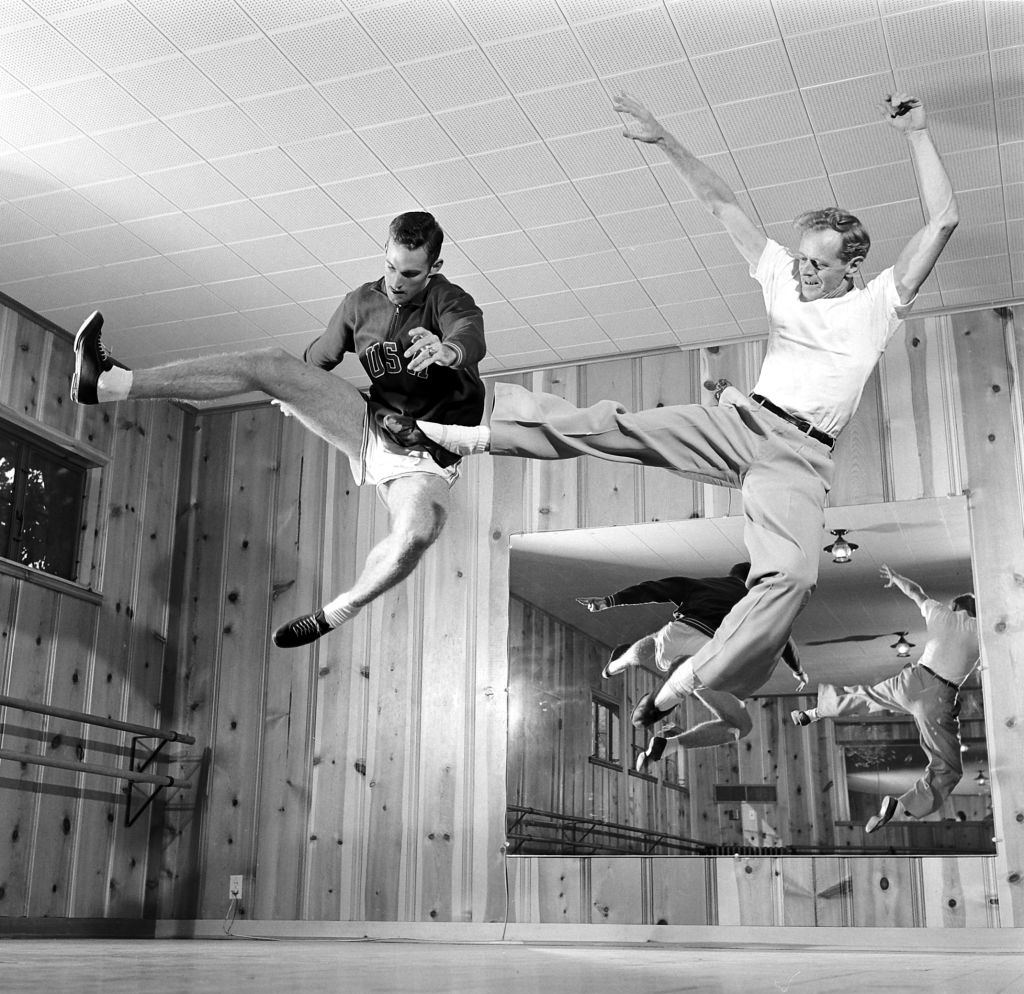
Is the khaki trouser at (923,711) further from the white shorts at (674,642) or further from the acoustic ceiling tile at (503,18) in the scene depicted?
the acoustic ceiling tile at (503,18)

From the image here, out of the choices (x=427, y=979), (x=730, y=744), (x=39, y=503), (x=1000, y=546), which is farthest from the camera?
(x=39, y=503)

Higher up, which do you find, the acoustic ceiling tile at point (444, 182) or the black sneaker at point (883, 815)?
the acoustic ceiling tile at point (444, 182)

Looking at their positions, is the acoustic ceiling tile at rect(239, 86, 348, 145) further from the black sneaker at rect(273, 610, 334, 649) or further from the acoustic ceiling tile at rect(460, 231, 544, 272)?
the black sneaker at rect(273, 610, 334, 649)

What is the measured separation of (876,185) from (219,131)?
2456 millimetres

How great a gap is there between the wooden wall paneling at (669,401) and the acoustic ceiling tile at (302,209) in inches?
66.7

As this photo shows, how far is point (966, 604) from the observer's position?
16.1 feet

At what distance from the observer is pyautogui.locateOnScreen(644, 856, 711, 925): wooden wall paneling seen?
5004 millimetres

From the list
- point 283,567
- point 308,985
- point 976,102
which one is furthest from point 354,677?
point 308,985

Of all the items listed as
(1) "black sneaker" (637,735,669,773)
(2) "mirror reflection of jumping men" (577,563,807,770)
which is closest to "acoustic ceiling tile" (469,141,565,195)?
(2) "mirror reflection of jumping men" (577,563,807,770)

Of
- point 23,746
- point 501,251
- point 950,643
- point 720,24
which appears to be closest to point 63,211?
point 501,251

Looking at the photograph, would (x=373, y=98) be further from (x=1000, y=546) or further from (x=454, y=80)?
(x=1000, y=546)

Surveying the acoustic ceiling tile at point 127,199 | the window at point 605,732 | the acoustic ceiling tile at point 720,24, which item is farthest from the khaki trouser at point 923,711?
the acoustic ceiling tile at point 127,199

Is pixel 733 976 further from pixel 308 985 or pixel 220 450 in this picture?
pixel 220 450

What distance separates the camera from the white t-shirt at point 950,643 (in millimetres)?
4820
